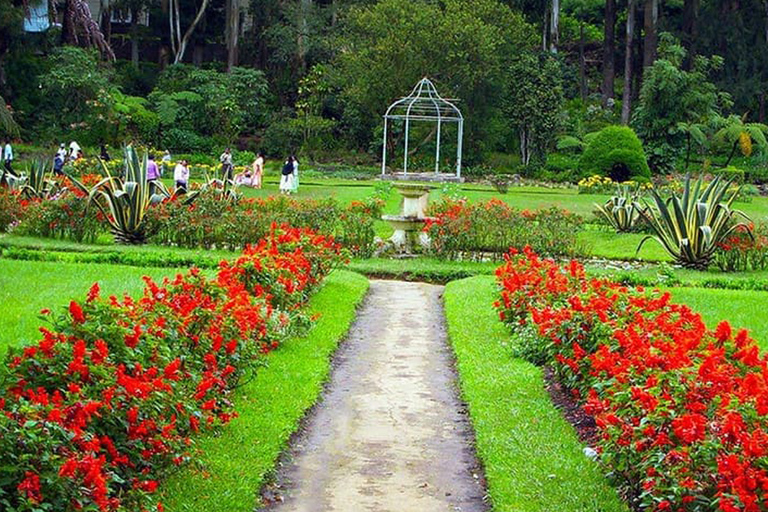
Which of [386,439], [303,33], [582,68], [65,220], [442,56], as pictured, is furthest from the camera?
[582,68]

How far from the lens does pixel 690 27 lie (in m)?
44.9

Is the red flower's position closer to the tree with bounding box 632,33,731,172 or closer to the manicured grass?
the manicured grass

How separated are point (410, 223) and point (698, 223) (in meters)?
4.24

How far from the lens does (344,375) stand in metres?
9.01

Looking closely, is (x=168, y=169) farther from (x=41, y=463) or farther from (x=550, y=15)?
(x=41, y=463)

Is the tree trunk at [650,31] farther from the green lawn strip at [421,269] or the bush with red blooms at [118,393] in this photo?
the bush with red blooms at [118,393]

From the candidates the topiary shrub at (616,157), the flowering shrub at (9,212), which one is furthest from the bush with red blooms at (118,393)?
the topiary shrub at (616,157)

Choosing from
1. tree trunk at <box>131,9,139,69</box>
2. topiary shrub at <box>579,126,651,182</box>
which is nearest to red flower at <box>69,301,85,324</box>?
topiary shrub at <box>579,126,651,182</box>

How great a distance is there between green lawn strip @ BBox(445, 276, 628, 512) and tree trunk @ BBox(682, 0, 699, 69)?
117 ft

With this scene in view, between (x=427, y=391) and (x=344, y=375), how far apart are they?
800 millimetres

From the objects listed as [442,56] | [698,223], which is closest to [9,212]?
[698,223]

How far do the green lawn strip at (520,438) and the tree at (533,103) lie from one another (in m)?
29.5

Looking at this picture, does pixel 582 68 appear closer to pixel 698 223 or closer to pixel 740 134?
pixel 740 134

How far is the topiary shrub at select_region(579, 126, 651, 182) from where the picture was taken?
34438mm
